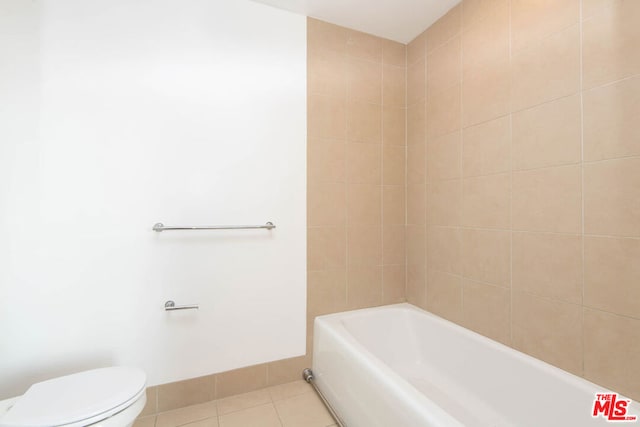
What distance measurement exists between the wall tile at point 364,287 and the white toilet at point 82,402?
1.20m

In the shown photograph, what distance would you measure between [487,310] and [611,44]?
122cm

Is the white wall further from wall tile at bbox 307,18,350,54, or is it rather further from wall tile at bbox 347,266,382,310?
wall tile at bbox 347,266,382,310

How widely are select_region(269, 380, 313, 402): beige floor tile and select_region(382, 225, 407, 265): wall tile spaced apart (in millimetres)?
→ 924

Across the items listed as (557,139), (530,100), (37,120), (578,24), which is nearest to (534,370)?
(557,139)

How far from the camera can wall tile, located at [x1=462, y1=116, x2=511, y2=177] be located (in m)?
1.38

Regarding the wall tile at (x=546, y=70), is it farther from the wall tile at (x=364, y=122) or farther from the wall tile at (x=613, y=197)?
the wall tile at (x=364, y=122)

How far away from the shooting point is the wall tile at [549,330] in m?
1.13

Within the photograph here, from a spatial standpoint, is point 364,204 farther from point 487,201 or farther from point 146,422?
point 146,422

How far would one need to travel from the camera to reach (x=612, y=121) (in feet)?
3.34

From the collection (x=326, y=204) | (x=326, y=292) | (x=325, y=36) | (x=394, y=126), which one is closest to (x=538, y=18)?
(x=394, y=126)

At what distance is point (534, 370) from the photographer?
47.7 inches

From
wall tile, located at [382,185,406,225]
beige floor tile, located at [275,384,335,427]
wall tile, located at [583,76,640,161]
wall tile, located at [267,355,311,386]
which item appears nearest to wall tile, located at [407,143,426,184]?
wall tile, located at [382,185,406,225]

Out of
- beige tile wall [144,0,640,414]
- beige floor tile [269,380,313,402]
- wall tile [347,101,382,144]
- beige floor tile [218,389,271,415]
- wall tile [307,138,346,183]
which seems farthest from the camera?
wall tile [347,101,382,144]

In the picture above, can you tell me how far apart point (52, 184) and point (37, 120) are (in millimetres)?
290
